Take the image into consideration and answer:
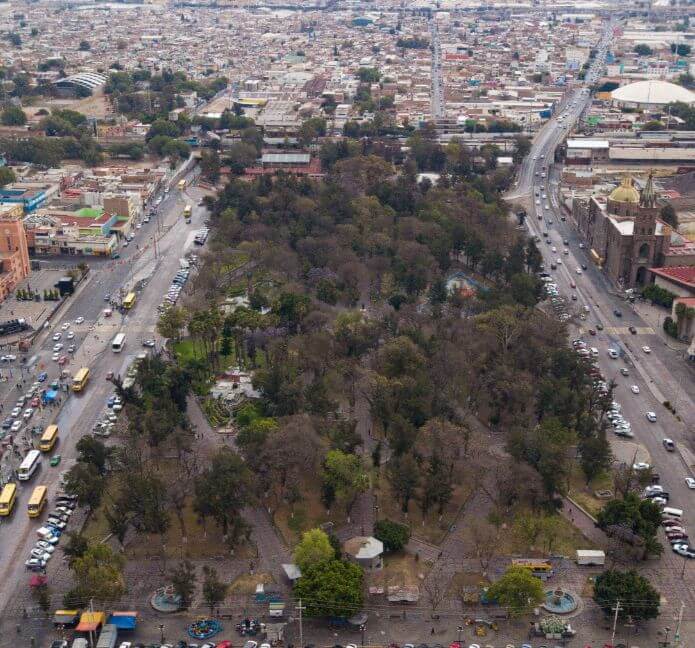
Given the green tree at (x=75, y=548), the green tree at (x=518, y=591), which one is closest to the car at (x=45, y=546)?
the green tree at (x=75, y=548)

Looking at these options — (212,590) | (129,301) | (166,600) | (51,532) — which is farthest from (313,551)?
(129,301)

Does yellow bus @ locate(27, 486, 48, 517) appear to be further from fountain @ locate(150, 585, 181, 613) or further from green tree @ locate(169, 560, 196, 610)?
green tree @ locate(169, 560, 196, 610)

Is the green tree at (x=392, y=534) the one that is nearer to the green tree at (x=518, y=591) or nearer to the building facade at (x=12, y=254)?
the green tree at (x=518, y=591)

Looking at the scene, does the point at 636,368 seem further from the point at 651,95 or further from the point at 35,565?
the point at 651,95

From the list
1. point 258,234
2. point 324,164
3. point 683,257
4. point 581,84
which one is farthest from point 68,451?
point 581,84

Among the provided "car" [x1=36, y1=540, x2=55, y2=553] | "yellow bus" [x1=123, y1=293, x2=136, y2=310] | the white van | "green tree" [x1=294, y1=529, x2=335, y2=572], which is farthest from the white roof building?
"car" [x1=36, y1=540, x2=55, y2=553]

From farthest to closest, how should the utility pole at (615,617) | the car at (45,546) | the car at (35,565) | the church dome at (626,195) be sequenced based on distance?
the church dome at (626,195) < the car at (45,546) < the car at (35,565) < the utility pole at (615,617)
